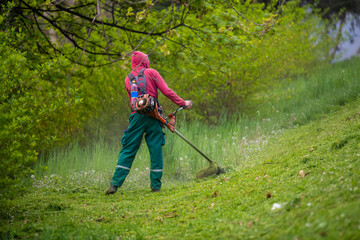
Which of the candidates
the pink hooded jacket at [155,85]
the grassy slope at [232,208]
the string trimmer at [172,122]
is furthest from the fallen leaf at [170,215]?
the pink hooded jacket at [155,85]

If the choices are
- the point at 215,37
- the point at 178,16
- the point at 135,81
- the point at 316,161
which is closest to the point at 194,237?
the point at 316,161

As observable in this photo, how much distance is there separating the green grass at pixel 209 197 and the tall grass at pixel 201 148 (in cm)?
3

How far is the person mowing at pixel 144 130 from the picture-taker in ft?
17.5

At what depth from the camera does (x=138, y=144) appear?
5.39 metres

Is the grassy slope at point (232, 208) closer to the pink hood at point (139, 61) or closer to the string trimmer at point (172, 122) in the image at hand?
the string trimmer at point (172, 122)

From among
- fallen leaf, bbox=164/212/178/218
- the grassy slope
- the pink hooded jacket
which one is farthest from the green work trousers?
fallen leaf, bbox=164/212/178/218

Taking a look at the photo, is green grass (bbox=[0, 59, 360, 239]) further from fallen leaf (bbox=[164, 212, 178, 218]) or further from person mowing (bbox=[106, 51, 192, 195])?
person mowing (bbox=[106, 51, 192, 195])

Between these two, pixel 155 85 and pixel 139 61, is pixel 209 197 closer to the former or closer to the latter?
pixel 155 85

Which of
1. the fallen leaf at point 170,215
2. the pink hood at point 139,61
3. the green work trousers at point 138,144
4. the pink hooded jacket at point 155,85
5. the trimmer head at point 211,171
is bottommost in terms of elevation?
the fallen leaf at point 170,215

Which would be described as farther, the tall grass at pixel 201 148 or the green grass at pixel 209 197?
the tall grass at pixel 201 148

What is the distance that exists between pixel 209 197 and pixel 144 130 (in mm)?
1636

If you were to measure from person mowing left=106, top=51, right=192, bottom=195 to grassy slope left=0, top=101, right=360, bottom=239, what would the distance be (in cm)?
27

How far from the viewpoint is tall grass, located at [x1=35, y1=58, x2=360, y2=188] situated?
258 inches

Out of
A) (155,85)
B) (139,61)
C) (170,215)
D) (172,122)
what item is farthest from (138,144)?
(170,215)
